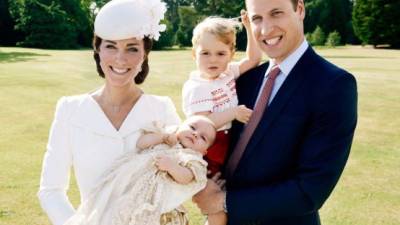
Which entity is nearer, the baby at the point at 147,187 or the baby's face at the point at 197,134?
the baby at the point at 147,187

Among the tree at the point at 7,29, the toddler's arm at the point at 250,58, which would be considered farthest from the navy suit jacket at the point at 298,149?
the tree at the point at 7,29

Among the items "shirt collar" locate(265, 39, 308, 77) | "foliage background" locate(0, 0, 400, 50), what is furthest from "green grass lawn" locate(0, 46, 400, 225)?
"foliage background" locate(0, 0, 400, 50)

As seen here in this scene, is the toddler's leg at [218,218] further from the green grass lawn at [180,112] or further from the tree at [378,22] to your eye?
the tree at [378,22]

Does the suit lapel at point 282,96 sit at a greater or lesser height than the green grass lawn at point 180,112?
A: greater

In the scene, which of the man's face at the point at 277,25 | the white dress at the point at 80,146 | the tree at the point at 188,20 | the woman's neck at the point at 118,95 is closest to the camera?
the man's face at the point at 277,25

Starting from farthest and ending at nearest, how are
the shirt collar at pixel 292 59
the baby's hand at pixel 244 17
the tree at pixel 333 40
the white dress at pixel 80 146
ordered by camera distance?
the tree at pixel 333 40 < the baby's hand at pixel 244 17 < the white dress at pixel 80 146 < the shirt collar at pixel 292 59

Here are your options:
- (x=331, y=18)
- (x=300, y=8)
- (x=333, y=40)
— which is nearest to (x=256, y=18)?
(x=300, y=8)

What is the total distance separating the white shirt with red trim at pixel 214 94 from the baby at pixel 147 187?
0.83 m

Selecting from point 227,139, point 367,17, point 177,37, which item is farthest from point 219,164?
point 177,37

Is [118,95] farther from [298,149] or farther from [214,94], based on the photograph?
[298,149]

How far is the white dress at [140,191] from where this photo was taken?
9.57 ft

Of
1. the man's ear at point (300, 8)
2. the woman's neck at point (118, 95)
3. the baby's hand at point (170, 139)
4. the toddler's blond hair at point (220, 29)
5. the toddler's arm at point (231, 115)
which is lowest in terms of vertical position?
the baby's hand at point (170, 139)

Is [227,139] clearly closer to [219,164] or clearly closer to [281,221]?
[219,164]

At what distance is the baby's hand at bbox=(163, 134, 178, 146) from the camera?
3113 millimetres
